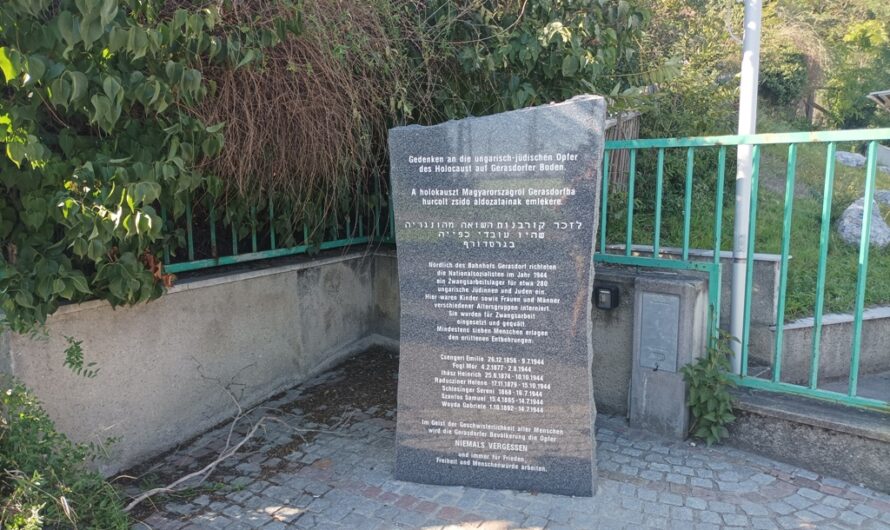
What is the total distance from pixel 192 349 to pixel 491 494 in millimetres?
2129

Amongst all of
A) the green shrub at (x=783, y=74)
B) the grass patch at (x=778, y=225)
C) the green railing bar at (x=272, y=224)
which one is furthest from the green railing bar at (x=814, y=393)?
the green shrub at (x=783, y=74)

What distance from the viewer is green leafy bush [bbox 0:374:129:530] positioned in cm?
277

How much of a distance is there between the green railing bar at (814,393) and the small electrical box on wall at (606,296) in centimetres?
81

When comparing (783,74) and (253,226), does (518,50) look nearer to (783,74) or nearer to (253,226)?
(253,226)

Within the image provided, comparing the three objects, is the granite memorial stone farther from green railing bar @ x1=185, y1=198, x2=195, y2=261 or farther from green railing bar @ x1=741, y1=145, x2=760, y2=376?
green railing bar @ x1=185, y1=198, x2=195, y2=261

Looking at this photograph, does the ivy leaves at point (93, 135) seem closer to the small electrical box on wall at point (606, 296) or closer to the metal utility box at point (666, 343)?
the small electrical box on wall at point (606, 296)

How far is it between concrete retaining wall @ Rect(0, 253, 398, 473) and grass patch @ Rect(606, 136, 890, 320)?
246 cm

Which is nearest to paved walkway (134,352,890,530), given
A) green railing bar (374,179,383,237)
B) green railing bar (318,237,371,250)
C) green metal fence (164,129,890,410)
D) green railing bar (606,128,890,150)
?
green metal fence (164,129,890,410)

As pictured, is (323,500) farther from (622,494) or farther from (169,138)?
(169,138)

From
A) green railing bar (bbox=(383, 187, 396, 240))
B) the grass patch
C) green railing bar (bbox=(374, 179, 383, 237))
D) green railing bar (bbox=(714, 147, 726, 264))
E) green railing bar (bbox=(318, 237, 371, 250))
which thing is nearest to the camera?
green railing bar (bbox=(714, 147, 726, 264))

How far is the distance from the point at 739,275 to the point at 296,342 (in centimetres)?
318

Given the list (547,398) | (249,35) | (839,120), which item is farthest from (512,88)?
(839,120)

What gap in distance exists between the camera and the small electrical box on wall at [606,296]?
161 inches

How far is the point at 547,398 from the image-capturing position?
3365 mm
